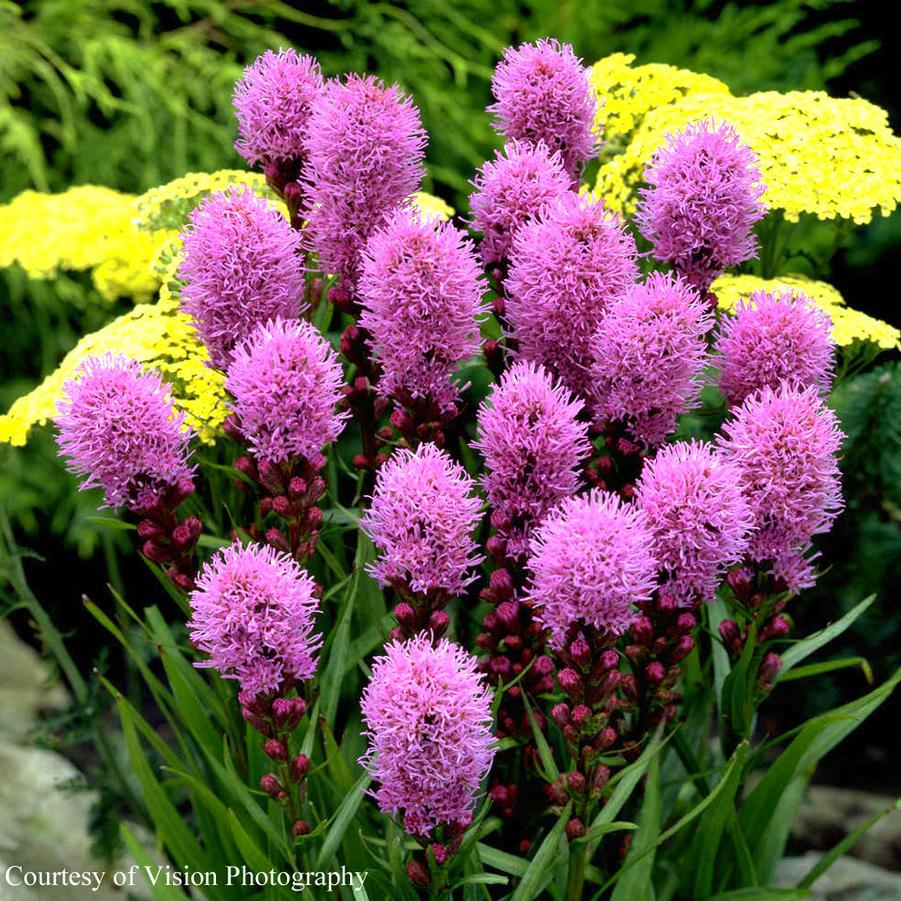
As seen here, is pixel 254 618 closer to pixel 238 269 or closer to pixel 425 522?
pixel 425 522

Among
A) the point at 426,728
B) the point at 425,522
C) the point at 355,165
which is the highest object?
the point at 355,165

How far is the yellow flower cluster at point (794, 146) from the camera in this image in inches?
70.2

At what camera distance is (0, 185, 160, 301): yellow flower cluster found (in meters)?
2.35

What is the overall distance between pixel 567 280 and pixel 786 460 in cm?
32

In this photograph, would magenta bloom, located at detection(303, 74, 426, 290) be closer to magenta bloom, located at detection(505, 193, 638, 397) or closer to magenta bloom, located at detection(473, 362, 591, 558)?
magenta bloom, located at detection(505, 193, 638, 397)

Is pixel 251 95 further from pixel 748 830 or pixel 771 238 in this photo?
pixel 748 830

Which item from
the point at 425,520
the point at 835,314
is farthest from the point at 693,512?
the point at 835,314

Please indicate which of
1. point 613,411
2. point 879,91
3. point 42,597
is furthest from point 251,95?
point 879,91

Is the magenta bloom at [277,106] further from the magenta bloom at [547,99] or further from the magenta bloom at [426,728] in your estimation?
the magenta bloom at [426,728]

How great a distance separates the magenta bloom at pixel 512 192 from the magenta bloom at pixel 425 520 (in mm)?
350

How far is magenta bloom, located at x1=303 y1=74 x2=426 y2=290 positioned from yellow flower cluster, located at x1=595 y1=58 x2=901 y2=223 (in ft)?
1.57

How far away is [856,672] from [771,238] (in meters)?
1.40

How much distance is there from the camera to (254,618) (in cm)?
120

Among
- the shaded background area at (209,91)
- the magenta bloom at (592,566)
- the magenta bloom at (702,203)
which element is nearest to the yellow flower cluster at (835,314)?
the magenta bloom at (702,203)
